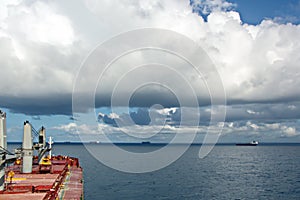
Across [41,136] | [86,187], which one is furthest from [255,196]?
[41,136]

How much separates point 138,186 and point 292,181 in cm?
5042

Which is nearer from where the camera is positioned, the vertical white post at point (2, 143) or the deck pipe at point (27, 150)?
the vertical white post at point (2, 143)

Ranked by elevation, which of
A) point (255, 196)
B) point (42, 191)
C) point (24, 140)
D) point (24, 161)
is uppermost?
point (24, 140)

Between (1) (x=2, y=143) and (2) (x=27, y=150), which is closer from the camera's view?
(1) (x=2, y=143)

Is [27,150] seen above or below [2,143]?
above

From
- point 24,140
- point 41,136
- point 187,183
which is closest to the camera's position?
point 24,140

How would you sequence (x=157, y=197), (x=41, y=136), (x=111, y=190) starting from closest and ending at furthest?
(x=41, y=136), (x=157, y=197), (x=111, y=190)

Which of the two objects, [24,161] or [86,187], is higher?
[24,161]

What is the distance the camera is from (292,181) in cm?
10456

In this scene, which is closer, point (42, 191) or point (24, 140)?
point (42, 191)

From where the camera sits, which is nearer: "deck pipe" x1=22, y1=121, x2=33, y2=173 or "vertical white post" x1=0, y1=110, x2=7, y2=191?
"vertical white post" x1=0, y1=110, x2=7, y2=191

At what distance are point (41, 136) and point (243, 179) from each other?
7294cm

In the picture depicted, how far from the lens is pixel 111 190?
83.6m

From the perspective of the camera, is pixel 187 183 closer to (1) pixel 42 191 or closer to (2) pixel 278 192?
(2) pixel 278 192
